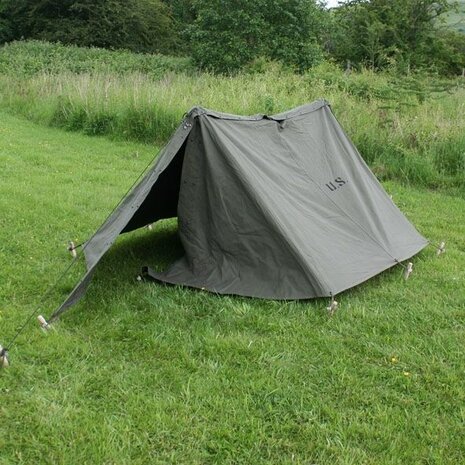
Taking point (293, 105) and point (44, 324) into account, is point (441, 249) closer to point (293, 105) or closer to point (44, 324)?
point (44, 324)

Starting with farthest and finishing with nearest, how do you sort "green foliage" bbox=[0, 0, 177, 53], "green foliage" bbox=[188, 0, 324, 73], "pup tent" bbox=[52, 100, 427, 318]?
"green foliage" bbox=[0, 0, 177, 53], "green foliage" bbox=[188, 0, 324, 73], "pup tent" bbox=[52, 100, 427, 318]

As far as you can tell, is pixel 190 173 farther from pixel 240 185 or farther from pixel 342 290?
pixel 342 290

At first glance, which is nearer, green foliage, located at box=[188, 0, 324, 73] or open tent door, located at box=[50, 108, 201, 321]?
open tent door, located at box=[50, 108, 201, 321]

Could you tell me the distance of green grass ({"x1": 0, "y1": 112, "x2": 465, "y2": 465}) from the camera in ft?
8.76

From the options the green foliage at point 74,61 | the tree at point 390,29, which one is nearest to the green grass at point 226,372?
the green foliage at point 74,61

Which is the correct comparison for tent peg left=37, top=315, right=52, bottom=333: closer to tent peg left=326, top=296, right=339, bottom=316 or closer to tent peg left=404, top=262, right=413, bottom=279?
tent peg left=326, top=296, right=339, bottom=316

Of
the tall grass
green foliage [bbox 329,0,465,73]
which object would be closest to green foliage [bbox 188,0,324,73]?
the tall grass

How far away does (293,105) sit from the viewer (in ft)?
32.0

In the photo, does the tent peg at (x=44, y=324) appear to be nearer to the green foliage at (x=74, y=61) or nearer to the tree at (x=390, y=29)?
the green foliage at (x=74, y=61)

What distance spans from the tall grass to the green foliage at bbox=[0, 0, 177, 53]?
18850 mm

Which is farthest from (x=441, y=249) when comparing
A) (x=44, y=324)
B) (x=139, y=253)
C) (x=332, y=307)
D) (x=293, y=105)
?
(x=293, y=105)

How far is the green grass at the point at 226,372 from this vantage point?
8.76ft

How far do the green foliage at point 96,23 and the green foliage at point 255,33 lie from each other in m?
14.0

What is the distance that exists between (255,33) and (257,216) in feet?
49.5
